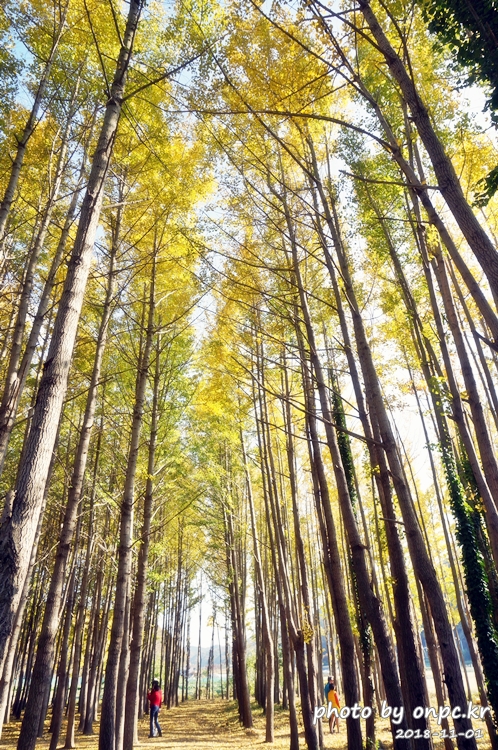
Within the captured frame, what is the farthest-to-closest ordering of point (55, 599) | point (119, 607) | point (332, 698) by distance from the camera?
point (332, 698) → point (119, 607) → point (55, 599)

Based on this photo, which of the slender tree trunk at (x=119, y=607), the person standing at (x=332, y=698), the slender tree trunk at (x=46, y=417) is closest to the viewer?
the slender tree trunk at (x=46, y=417)

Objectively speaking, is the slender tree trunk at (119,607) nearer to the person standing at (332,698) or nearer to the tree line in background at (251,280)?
the tree line in background at (251,280)

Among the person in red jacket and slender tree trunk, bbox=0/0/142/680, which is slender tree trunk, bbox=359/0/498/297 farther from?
the person in red jacket

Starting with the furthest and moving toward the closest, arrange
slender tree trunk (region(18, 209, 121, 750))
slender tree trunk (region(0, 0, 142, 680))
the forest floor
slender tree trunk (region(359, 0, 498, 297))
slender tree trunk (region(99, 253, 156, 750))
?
the forest floor
slender tree trunk (region(99, 253, 156, 750))
slender tree trunk (region(18, 209, 121, 750))
slender tree trunk (region(359, 0, 498, 297))
slender tree trunk (region(0, 0, 142, 680))

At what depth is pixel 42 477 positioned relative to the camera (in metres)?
2.23

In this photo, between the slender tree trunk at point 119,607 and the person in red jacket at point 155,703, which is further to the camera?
the person in red jacket at point 155,703

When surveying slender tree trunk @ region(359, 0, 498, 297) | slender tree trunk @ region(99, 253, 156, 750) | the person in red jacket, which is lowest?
the person in red jacket

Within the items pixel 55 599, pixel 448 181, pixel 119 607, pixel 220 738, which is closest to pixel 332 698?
pixel 220 738

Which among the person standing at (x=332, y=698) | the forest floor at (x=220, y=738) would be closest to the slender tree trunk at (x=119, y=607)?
the forest floor at (x=220, y=738)

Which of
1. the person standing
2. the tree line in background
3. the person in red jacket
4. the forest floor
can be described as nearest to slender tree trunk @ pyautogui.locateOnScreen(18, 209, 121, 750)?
the tree line in background

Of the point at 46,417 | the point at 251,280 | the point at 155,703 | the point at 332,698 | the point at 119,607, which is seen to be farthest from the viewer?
the point at 332,698

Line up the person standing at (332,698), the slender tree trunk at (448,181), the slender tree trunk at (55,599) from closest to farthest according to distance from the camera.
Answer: the slender tree trunk at (448,181) → the slender tree trunk at (55,599) → the person standing at (332,698)

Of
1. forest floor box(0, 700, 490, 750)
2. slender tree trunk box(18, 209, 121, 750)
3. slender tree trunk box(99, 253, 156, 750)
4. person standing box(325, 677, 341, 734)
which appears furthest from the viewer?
person standing box(325, 677, 341, 734)

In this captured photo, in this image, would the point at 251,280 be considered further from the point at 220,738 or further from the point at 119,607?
the point at 220,738
